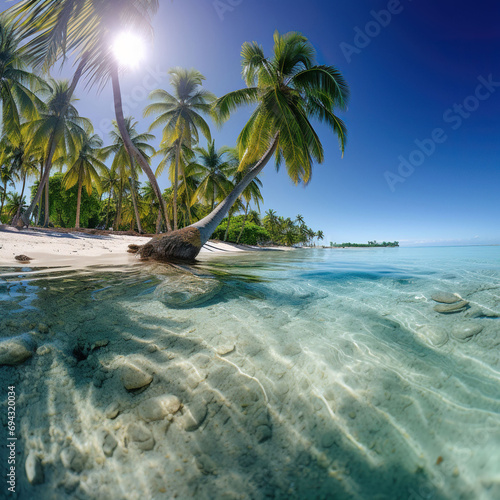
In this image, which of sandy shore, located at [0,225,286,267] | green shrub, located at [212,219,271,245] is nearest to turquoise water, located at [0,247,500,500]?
sandy shore, located at [0,225,286,267]

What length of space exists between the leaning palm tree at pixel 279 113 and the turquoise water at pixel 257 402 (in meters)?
4.71

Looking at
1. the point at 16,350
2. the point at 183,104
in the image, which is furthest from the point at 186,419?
the point at 183,104

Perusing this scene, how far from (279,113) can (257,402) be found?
26.9ft

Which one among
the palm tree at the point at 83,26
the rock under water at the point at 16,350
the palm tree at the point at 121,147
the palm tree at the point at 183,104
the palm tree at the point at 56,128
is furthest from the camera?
the palm tree at the point at 121,147

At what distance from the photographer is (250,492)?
2.53ft

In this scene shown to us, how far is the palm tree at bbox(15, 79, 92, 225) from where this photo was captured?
40.6 feet

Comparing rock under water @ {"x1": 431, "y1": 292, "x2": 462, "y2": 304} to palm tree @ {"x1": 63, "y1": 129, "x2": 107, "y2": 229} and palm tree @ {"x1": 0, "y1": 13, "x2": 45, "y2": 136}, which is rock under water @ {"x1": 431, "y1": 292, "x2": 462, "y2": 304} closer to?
palm tree @ {"x1": 0, "y1": 13, "x2": 45, "y2": 136}

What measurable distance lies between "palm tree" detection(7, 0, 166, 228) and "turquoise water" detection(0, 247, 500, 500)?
636cm

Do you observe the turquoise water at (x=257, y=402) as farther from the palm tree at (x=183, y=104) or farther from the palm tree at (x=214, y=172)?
the palm tree at (x=214, y=172)

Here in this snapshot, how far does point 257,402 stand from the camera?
1.14m

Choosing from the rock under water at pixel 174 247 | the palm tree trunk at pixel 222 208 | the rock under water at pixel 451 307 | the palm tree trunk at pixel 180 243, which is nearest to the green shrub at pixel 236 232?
the palm tree trunk at pixel 222 208

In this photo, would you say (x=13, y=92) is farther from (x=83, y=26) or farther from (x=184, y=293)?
(x=184, y=293)

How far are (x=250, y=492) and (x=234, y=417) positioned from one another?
0.30 m

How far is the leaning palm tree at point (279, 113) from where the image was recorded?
6763mm
